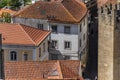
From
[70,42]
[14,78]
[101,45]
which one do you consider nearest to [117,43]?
[101,45]

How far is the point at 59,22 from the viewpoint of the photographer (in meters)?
68.1

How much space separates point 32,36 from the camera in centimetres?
6112

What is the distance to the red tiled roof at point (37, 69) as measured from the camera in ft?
149

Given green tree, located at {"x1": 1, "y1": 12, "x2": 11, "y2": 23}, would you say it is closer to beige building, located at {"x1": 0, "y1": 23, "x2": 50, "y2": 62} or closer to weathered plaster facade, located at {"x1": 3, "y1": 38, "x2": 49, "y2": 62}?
beige building, located at {"x1": 0, "y1": 23, "x2": 50, "y2": 62}

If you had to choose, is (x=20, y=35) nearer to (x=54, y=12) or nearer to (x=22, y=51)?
(x=22, y=51)

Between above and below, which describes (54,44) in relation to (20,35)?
below

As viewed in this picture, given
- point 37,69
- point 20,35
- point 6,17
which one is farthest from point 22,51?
point 6,17

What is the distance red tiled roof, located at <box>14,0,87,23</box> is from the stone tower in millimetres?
16145

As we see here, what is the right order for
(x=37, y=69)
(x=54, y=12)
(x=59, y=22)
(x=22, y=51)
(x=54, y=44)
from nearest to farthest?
(x=37, y=69)
(x=22, y=51)
(x=59, y=22)
(x=54, y=12)
(x=54, y=44)

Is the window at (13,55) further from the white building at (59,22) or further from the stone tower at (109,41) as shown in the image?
the stone tower at (109,41)

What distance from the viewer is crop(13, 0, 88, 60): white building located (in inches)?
2682

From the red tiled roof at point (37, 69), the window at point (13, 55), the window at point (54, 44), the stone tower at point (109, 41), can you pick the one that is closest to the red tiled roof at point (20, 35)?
the window at point (13, 55)

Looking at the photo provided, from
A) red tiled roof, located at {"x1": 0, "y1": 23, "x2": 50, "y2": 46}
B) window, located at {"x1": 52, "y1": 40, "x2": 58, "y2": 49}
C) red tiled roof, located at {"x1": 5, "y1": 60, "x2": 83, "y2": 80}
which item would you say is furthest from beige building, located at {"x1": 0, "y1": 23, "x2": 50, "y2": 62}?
red tiled roof, located at {"x1": 5, "y1": 60, "x2": 83, "y2": 80}

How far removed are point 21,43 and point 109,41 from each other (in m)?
12.0
